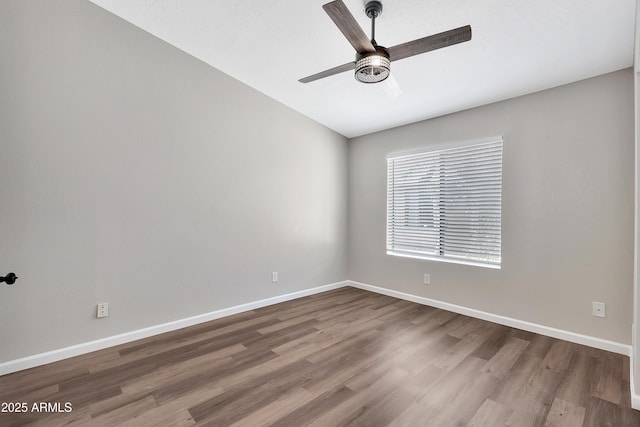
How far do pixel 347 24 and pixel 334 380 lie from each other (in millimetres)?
2368

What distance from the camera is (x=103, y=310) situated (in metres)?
2.44

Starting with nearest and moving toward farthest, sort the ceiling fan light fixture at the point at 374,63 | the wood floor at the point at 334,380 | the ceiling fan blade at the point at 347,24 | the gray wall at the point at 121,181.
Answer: the ceiling fan blade at the point at 347,24 → the wood floor at the point at 334,380 → the ceiling fan light fixture at the point at 374,63 → the gray wall at the point at 121,181

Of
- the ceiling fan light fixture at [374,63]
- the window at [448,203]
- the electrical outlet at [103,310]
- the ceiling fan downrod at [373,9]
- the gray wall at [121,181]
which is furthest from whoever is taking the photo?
the window at [448,203]

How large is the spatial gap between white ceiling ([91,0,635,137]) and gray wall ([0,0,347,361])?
0.37m

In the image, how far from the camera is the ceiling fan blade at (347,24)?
1.52 metres

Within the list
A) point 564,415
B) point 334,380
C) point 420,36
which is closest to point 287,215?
point 334,380

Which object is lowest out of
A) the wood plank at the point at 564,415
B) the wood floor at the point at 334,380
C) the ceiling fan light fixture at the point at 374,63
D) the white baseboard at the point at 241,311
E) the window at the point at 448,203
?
the wood floor at the point at 334,380

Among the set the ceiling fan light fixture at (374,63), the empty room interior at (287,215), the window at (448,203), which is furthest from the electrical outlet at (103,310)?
the window at (448,203)

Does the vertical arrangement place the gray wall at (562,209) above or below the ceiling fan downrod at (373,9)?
below

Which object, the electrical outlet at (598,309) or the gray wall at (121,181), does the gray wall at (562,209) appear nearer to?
the electrical outlet at (598,309)

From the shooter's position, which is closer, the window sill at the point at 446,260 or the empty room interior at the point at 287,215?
the empty room interior at the point at 287,215

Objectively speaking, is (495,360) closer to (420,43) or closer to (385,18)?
(420,43)

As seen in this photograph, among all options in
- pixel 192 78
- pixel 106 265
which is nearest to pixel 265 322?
pixel 106 265

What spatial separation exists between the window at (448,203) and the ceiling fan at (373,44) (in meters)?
1.86
